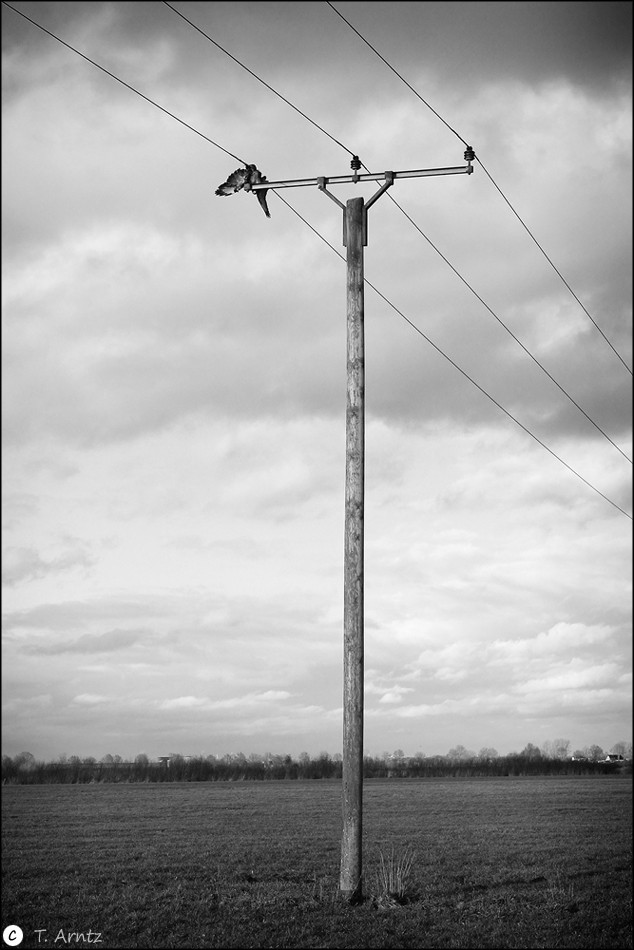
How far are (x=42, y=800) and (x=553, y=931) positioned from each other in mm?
46234

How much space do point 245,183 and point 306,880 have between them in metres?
12.6

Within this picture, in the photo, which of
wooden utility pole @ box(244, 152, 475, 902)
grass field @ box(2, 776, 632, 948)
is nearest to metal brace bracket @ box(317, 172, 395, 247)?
wooden utility pole @ box(244, 152, 475, 902)

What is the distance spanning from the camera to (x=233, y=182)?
1292cm

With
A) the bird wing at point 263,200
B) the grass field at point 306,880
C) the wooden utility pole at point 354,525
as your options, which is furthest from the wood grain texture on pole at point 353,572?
the bird wing at point 263,200

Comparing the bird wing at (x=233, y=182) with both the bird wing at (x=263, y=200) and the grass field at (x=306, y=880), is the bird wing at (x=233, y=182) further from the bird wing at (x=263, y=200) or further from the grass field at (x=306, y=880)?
the grass field at (x=306, y=880)

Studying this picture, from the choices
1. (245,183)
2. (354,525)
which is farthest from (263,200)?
(354,525)

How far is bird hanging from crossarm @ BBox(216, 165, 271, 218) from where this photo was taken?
12.9 m

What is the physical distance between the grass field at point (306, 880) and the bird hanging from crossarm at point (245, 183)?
10412 millimetres

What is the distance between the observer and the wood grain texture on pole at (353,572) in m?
11.1

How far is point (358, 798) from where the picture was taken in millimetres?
11148

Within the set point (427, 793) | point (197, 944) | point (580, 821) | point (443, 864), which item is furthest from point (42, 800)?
point (197, 944)

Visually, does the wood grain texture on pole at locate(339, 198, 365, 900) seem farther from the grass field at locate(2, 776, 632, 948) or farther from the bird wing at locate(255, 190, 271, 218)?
the bird wing at locate(255, 190, 271, 218)

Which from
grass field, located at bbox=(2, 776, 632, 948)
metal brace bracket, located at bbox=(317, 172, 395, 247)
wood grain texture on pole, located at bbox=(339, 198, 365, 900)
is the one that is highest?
metal brace bracket, located at bbox=(317, 172, 395, 247)

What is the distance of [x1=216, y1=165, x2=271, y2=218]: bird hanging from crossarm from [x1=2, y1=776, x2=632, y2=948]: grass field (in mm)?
10412
